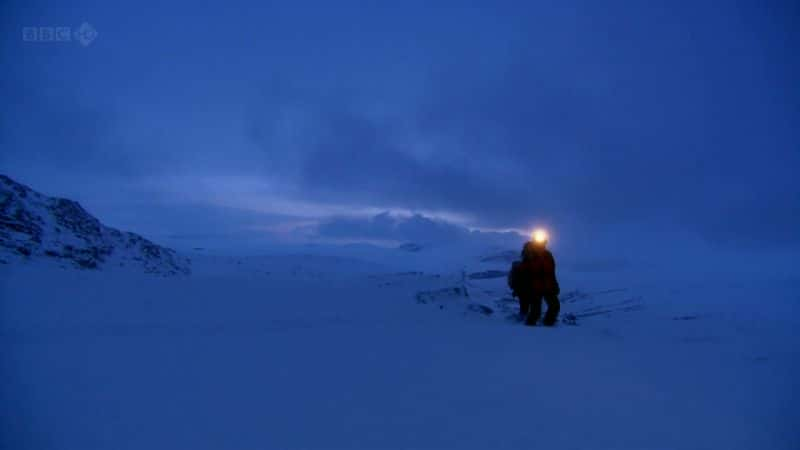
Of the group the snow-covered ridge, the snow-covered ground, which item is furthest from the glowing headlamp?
the snow-covered ridge

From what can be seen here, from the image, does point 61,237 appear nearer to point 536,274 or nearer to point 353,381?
point 353,381

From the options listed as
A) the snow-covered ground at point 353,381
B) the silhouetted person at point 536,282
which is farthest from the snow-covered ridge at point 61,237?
A: the silhouetted person at point 536,282

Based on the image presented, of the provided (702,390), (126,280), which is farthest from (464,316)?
(126,280)

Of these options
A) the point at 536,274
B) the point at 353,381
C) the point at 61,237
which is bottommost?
the point at 353,381

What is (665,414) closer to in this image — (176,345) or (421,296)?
(176,345)

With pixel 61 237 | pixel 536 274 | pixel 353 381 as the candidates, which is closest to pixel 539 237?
pixel 536 274

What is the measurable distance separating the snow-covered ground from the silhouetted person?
1.00 meters

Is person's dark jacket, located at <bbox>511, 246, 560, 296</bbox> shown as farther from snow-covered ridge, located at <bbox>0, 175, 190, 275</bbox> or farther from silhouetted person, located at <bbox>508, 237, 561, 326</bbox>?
snow-covered ridge, located at <bbox>0, 175, 190, 275</bbox>

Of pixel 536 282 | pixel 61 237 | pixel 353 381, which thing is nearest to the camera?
pixel 353 381

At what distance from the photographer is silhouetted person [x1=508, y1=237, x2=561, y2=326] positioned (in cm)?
613

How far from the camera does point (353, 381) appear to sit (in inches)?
110

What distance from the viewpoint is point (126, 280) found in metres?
6.42

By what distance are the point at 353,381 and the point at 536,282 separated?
14.5 ft

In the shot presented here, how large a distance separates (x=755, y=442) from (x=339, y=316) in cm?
473
